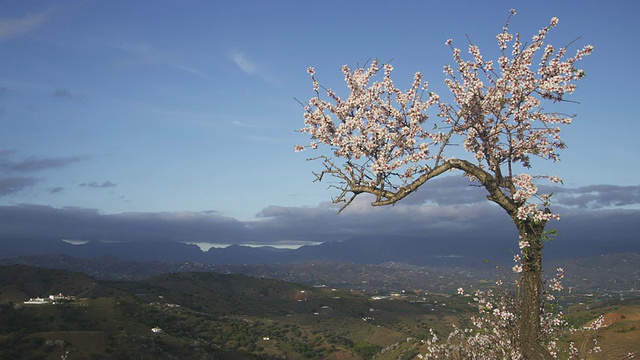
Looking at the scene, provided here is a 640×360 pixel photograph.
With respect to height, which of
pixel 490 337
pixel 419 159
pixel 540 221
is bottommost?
pixel 490 337

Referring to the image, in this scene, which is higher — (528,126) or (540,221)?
(528,126)

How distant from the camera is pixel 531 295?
999 centimetres

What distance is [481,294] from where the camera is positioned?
40.8 ft

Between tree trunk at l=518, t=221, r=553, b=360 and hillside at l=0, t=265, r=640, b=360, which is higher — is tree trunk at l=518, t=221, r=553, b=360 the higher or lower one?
the higher one

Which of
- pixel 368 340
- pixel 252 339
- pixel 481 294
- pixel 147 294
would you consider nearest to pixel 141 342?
pixel 252 339

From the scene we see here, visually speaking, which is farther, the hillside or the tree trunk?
the hillside

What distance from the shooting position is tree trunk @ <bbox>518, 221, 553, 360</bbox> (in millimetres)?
9795

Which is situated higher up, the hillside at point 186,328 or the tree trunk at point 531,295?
the tree trunk at point 531,295

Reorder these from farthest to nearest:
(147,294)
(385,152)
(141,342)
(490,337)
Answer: (147,294) → (141,342) → (385,152) → (490,337)

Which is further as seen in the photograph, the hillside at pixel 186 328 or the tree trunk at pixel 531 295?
the hillside at pixel 186 328

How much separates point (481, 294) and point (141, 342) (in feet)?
258

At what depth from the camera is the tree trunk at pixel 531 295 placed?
9.80m

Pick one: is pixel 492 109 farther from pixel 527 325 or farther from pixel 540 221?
pixel 527 325

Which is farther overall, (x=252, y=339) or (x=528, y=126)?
(x=252, y=339)
